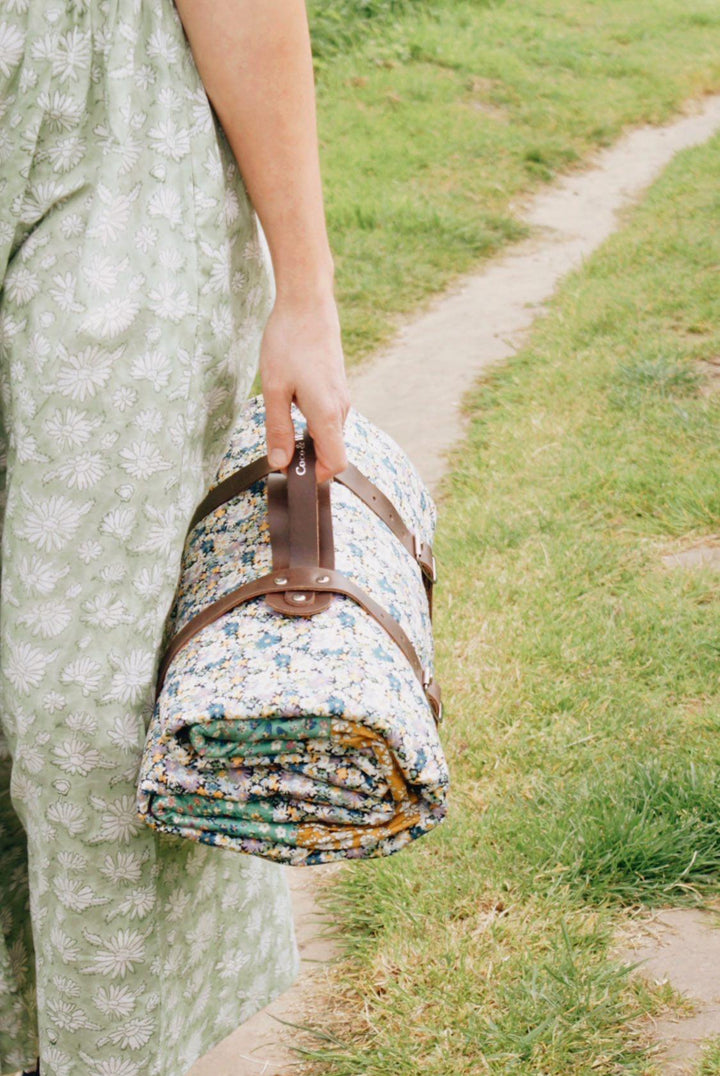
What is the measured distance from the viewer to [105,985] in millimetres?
1575

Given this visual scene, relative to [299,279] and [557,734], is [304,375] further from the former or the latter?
[557,734]

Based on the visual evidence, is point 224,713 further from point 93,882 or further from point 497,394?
point 497,394

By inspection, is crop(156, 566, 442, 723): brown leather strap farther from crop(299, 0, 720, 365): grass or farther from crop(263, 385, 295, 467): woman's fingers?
crop(299, 0, 720, 365): grass

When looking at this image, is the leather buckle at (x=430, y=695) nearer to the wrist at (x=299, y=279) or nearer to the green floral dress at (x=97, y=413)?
the green floral dress at (x=97, y=413)

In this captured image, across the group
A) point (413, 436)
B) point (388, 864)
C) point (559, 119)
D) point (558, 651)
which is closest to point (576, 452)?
point (413, 436)

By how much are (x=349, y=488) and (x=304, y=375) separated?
0.27 m

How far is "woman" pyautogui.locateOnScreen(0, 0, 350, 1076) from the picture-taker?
4.67 ft

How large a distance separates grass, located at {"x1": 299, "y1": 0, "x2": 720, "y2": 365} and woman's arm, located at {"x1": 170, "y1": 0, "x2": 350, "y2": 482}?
12.4 ft

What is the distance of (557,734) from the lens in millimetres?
2793

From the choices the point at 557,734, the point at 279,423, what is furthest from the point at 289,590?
the point at 557,734

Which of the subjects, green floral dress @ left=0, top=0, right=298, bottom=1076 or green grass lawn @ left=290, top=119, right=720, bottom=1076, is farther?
green grass lawn @ left=290, top=119, right=720, bottom=1076

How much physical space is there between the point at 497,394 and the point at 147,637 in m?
3.47

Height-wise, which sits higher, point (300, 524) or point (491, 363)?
point (300, 524)

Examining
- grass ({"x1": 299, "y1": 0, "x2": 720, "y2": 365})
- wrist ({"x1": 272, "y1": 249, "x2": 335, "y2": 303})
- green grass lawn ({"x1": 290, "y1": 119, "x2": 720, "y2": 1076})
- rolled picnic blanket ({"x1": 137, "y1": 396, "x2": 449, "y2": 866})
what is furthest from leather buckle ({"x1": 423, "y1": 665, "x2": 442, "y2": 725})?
grass ({"x1": 299, "y1": 0, "x2": 720, "y2": 365})
